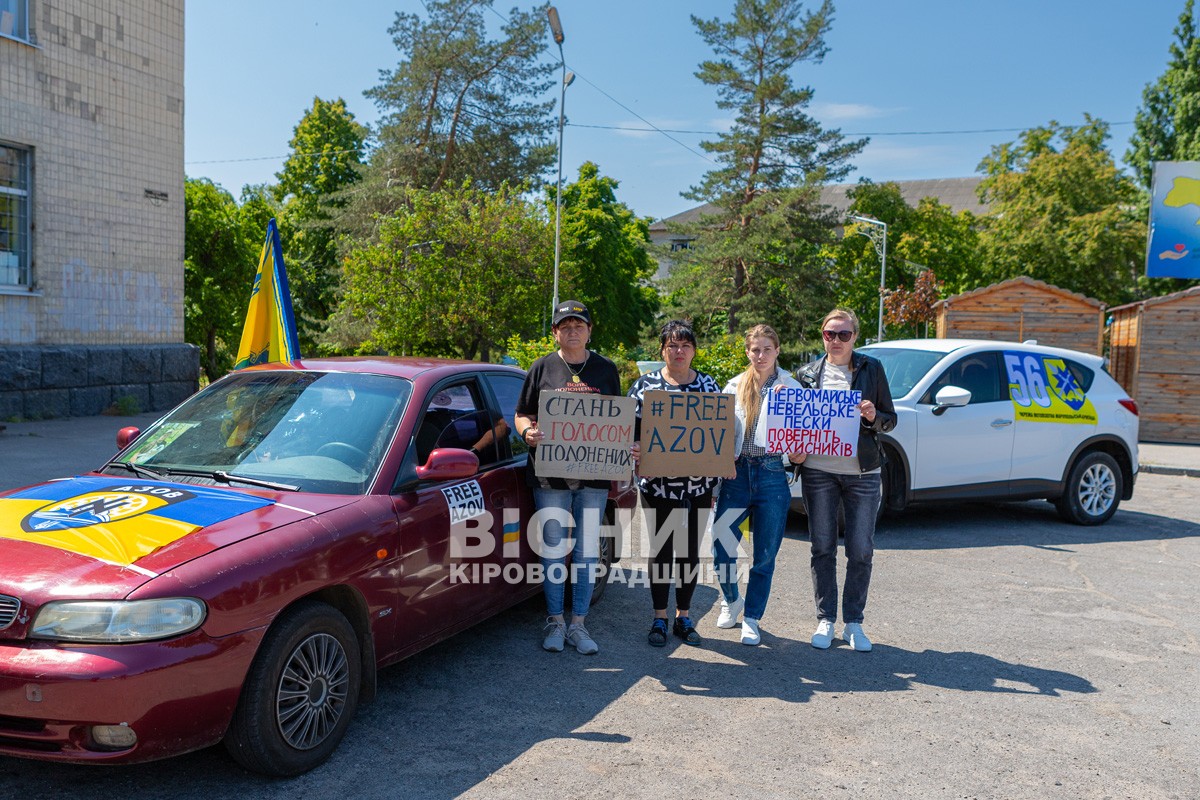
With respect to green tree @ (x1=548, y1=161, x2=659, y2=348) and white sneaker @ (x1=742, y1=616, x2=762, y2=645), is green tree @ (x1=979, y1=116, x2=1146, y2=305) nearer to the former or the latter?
green tree @ (x1=548, y1=161, x2=659, y2=348)

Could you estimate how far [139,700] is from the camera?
3102 millimetres

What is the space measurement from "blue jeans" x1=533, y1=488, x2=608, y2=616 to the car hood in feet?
4.79

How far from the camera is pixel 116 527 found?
357 cm

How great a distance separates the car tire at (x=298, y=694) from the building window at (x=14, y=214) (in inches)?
519

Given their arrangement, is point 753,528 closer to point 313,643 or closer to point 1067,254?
point 313,643

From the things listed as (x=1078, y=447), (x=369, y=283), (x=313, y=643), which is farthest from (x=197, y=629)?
(x=369, y=283)

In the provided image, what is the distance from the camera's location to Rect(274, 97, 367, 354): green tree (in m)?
44.4

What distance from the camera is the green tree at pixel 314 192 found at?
44375 mm

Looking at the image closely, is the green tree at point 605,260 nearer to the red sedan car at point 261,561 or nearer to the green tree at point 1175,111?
the green tree at point 1175,111

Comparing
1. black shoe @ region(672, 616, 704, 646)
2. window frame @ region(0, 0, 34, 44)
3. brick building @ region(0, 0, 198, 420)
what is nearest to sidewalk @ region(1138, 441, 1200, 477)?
black shoe @ region(672, 616, 704, 646)

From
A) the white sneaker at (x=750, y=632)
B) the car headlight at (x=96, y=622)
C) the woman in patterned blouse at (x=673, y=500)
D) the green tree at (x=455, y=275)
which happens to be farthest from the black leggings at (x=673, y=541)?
the green tree at (x=455, y=275)

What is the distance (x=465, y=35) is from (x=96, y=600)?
37294mm

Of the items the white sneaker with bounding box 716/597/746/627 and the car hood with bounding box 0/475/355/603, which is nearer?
the car hood with bounding box 0/475/355/603

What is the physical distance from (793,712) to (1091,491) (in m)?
6.47
